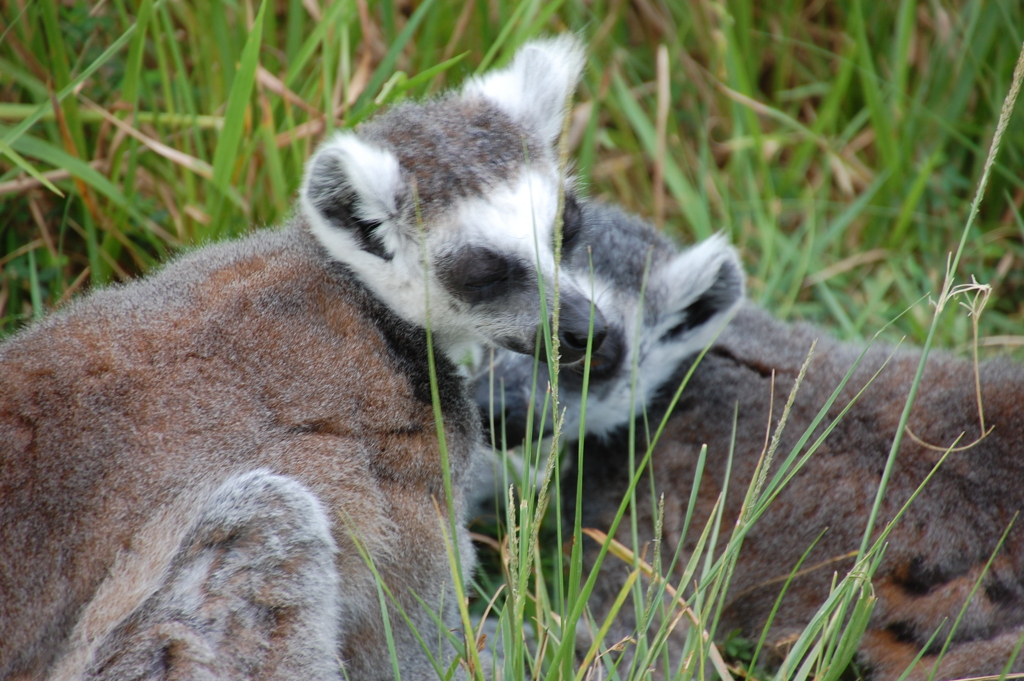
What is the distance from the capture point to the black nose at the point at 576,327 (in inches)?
118

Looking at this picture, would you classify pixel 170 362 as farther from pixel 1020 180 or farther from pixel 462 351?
pixel 1020 180

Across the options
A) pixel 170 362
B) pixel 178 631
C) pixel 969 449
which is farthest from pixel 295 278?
pixel 969 449

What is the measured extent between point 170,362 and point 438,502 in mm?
928

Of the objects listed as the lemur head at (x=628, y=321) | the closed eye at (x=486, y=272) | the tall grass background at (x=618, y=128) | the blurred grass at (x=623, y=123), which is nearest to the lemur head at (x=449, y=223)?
the closed eye at (x=486, y=272)

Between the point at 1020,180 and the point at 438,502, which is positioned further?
the point at 1020,180

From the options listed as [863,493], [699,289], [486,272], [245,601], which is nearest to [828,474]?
[863,493]

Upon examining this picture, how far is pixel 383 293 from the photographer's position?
3.22 metres

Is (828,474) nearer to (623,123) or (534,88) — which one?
(534,88)

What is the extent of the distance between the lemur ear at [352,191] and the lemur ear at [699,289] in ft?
4.06

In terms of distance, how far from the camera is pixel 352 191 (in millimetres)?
3113

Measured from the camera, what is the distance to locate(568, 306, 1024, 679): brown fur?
3.21 metres

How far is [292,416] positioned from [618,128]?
3.81 meters

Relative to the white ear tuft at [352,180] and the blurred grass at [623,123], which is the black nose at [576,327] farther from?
the blurred grass at [623,123]

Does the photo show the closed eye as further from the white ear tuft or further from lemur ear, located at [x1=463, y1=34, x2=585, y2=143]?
lemur ear, located at [x1=463, y1=34, x2=585, y2=143]
